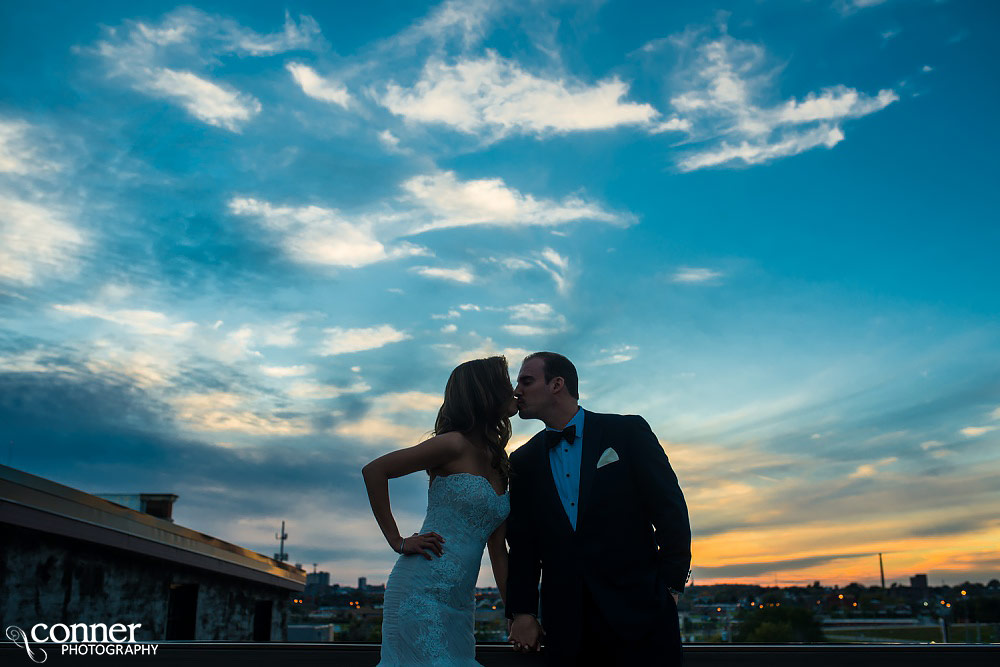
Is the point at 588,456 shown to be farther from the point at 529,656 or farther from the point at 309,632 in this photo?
the point at 309,632

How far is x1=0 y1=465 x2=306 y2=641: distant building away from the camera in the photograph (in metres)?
7.63

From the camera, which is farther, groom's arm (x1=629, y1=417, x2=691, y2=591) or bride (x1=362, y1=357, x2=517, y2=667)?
bride (x1=362, y1=357, x2=517, y2=667)

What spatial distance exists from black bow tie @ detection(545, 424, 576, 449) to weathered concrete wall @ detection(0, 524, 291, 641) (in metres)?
7.70

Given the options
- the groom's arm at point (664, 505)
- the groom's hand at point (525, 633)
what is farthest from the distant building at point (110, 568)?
the groom's arm at point (664, 505)

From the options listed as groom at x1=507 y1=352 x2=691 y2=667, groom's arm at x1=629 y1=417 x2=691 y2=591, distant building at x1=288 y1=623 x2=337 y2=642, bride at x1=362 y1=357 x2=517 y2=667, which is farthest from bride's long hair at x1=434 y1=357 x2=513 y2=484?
distant building at x1=288 y1=623 x2=337 y2=642

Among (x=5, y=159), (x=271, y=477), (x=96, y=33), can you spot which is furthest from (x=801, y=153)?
(x=271, y=477)

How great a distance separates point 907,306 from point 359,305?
1379 cm

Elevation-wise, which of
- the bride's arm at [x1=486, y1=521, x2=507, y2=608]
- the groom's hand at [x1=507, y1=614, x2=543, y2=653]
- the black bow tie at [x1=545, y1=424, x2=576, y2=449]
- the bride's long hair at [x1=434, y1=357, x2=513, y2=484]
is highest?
the bride's long hair at [x1=434, y1=357, x2=513, y2=484]

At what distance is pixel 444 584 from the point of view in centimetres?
248

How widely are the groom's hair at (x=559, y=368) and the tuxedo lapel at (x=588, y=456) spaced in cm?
12

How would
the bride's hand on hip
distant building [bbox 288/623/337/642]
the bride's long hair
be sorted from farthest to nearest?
distant building [bbox 288/623/337/642] < the bride's long hair < the bride's hand on hip

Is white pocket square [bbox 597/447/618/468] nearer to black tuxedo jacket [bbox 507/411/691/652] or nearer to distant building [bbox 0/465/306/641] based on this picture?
black tuxedo jacket [bbox 507/411/691/652]

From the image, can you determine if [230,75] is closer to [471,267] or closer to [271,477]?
[471,267]

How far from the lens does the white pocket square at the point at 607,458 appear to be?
8.04 feet
